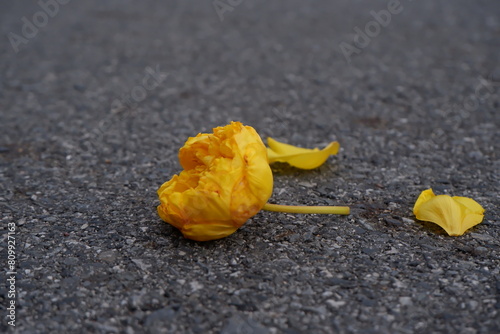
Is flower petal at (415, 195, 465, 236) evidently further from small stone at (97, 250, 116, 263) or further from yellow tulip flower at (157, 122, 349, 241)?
small stone at (97, 250, 116, 263)

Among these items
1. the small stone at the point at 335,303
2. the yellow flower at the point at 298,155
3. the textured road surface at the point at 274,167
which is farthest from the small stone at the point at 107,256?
the yellow flower at the point at 298,155

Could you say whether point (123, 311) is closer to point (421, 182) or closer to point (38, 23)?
point (421, 182)

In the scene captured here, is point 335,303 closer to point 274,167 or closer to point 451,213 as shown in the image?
point 451,213

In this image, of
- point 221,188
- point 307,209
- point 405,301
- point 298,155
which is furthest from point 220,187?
point 298,155

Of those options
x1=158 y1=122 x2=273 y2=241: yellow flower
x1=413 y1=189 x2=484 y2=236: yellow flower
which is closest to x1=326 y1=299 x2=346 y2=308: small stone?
x1=158 y1=122 x2=273 y2=241: yellow flower

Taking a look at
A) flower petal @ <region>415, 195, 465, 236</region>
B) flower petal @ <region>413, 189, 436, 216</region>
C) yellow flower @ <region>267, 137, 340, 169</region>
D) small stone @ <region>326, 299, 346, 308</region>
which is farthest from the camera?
yellow flower @ <region>267, 137, 340, 169</region>

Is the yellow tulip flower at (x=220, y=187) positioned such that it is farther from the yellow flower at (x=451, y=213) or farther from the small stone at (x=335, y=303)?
the yellow flower at (x=451, y=213)
